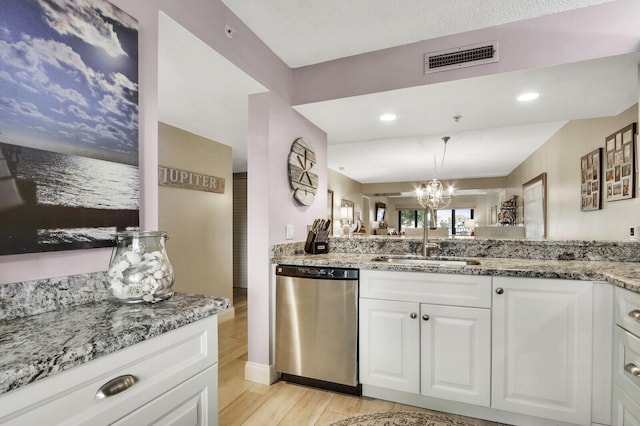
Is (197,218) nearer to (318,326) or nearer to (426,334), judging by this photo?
(318,326)

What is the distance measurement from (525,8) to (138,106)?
2135 millimetres

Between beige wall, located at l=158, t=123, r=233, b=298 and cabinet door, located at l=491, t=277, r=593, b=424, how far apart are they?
→ 2.89 meters

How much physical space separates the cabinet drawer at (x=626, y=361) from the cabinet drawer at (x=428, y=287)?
0.57m

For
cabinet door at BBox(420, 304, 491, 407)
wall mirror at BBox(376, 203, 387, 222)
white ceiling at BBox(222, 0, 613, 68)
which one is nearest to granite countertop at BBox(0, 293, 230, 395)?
cabinet door at BBox(420, 304, 491, 407)

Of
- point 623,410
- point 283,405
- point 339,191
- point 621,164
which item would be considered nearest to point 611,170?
point 621,164

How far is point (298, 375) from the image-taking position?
89.5 inches

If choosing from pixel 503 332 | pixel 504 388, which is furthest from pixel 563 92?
pixel 504 388

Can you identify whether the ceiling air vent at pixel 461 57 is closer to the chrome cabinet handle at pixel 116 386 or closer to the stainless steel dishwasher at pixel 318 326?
the stainless steel dishwasher at pixel 318 326

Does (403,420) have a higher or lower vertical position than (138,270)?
lower

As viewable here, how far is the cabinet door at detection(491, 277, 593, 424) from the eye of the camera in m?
1.70

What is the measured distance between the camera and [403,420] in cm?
190

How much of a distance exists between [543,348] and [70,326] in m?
2.13

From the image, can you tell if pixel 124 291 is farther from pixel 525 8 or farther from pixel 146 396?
pixel 525 8

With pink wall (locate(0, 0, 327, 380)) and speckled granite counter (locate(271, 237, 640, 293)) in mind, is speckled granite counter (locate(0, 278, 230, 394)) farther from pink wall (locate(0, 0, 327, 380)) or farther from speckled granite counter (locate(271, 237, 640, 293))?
speckled granite counter (locate(271, 237, 640, 293))
